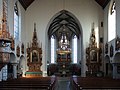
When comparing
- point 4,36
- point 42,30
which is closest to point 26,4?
point 42,30

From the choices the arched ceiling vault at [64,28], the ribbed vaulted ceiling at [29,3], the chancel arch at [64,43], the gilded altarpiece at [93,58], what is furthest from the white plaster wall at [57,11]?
the chancel arch at [64,43]

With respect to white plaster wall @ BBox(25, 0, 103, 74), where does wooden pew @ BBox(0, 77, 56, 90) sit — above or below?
below

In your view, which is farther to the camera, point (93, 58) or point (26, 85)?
point (93, 58)

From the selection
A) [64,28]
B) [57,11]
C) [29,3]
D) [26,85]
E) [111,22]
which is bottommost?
[26,85]

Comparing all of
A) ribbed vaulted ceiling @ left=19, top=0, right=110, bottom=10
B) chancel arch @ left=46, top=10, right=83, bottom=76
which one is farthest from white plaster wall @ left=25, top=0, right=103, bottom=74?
chancel arch @ left=46, top=10, right=83, bottom=76

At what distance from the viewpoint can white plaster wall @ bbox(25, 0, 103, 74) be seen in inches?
1133

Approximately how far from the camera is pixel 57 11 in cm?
2894

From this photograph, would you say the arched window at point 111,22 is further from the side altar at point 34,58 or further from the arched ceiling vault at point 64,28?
the arched ceiling vault at point 64,28

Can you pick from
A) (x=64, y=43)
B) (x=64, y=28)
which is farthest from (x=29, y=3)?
(x=64, y=28)

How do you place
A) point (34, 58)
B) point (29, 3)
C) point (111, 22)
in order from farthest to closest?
point (29, 3) < point (34, 58) < point (111, 22)

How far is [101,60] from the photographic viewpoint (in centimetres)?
2822

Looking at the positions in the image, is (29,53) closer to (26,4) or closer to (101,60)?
(26,4)

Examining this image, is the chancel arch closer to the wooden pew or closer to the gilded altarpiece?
the gilded altarpiece

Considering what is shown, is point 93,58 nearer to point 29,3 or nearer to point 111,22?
point 111,22
